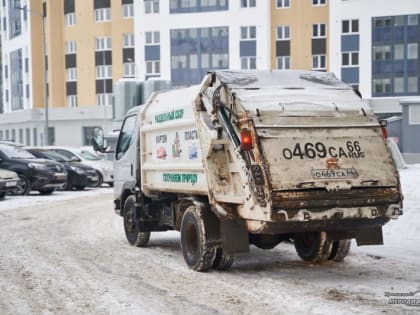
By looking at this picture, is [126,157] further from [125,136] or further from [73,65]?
[73,65]

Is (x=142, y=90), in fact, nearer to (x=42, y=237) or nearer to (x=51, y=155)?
(x=51, y=155)

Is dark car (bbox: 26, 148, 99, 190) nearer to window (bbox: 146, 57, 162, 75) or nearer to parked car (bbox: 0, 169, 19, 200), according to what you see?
parked car (bbox: 0, 169, 19, 200)

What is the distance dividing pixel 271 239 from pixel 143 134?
290 cm

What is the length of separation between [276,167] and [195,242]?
2.00m

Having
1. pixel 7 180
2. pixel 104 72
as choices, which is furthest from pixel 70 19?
pixel 7 180

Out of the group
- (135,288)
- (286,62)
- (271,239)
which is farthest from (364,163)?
(286,62)

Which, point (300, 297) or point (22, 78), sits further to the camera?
point (22, 78)

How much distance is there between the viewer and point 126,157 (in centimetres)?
1204

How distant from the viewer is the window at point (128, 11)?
67.7m

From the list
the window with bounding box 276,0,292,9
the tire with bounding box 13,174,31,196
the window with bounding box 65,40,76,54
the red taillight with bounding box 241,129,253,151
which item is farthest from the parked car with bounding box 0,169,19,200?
the window with bounding box 65,40,76,54

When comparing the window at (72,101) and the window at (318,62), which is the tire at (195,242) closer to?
the window at (318,62)

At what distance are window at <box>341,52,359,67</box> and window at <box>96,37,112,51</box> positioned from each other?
72.9 ft

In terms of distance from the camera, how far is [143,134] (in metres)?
11.1

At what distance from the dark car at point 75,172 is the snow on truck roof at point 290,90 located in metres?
18.3
